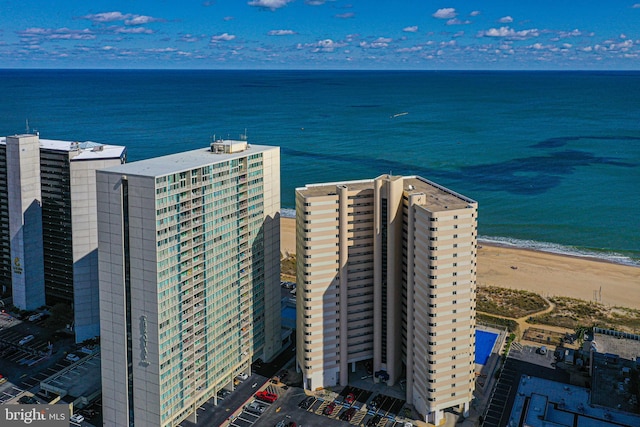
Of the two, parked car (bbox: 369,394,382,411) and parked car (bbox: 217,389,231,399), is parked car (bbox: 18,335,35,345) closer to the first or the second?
parked car (bbox: 217,389,231,399)

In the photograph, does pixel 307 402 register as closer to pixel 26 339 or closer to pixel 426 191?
pixel 426 191

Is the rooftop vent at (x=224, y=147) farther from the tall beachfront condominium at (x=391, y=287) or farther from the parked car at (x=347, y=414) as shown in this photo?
the parked car at (x=347, y=414)

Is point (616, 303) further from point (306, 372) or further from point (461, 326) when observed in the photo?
point (306, 372)

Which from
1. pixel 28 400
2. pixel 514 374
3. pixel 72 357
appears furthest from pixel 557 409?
pixel 72 357

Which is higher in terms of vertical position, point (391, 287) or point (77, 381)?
point (391, 287)
